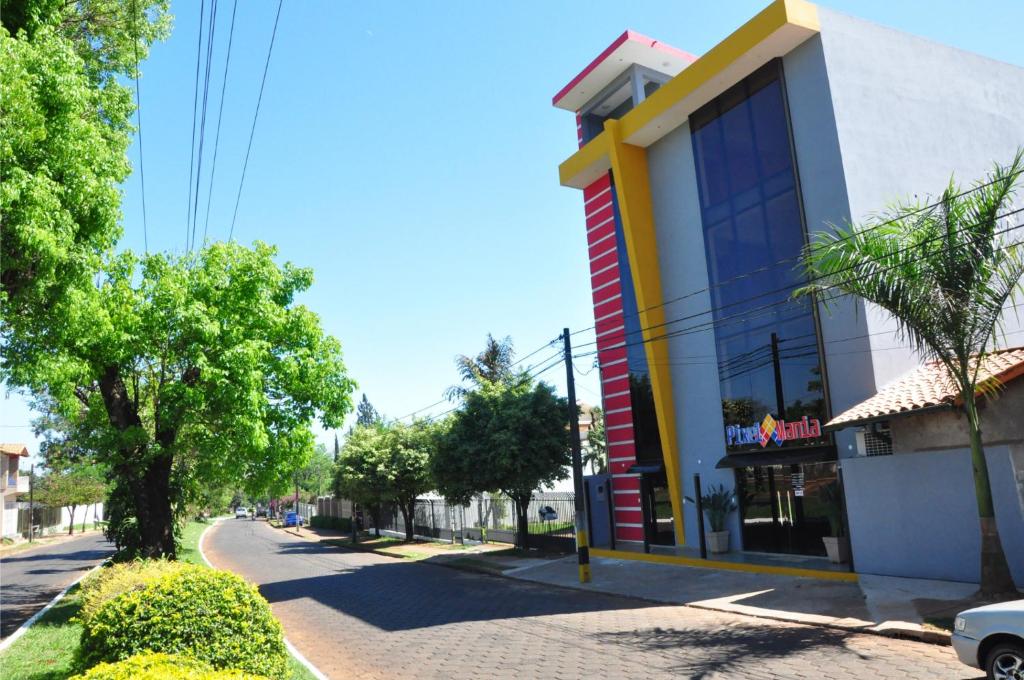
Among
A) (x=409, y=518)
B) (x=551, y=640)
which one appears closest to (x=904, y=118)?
(x=551, y=640)

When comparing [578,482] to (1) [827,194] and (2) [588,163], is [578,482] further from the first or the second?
(2) [588,163]

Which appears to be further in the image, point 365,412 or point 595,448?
point 365,412

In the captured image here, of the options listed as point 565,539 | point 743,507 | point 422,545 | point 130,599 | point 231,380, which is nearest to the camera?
point 130,599

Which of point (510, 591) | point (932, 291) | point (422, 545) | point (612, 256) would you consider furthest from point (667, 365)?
point (422, 545)

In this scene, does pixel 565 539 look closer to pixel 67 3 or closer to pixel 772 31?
pixel 772 31

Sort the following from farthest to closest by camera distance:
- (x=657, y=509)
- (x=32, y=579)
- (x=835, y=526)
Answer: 1. (x=32, y=579)
2. (x=657, y=509)
3. (x=835, y=526)

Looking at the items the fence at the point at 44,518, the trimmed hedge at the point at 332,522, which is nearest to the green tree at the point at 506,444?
the trimmed hedge at the point at 332,522

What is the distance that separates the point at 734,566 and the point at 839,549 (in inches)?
101

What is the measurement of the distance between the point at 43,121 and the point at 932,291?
513 inches

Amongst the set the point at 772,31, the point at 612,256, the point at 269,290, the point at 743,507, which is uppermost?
the point at 772,31

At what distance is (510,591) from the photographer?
17672mm

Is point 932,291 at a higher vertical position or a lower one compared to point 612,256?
lower

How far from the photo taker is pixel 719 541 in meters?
19.9

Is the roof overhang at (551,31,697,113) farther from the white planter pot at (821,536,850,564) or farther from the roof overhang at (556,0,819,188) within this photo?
the white planter pot at (821,536,850,564)
